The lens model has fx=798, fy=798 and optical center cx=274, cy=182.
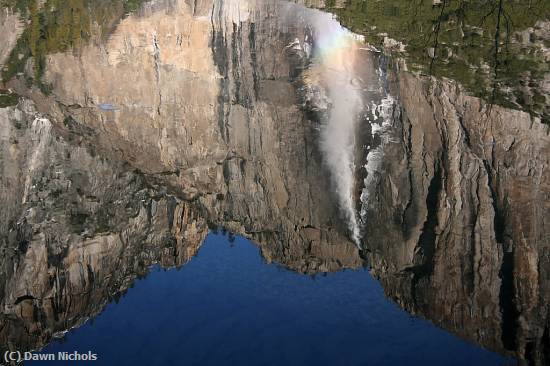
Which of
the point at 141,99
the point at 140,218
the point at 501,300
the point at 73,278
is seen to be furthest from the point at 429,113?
the point at 141,99

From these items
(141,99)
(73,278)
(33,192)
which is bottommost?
(73,278)

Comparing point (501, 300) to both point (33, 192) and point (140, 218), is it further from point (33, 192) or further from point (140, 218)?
point (33, 192)

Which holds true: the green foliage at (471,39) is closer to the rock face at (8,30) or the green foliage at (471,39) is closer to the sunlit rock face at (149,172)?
the sunlit rock face at (149,172)

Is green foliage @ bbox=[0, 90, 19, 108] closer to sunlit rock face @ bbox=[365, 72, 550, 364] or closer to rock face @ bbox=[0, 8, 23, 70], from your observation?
rock face @ bbox=[0, 8, 23, 70]

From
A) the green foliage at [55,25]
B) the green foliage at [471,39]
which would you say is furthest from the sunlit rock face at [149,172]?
the green foliage at [471,39]

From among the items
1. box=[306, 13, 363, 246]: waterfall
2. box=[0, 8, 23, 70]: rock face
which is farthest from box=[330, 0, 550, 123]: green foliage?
box=[0, 8, 23, 70]: rock face

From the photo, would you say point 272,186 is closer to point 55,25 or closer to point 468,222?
point 468,222
